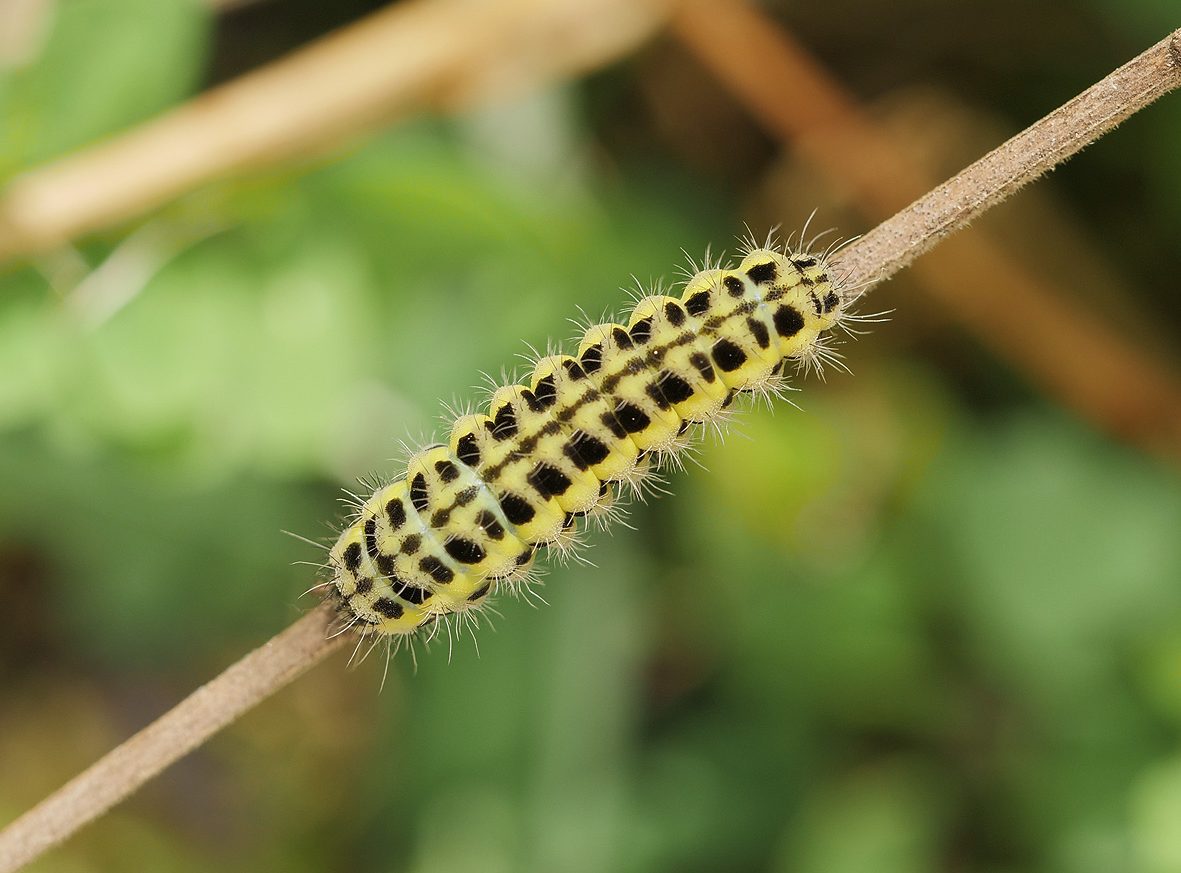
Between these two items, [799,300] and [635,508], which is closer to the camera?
[799,300]

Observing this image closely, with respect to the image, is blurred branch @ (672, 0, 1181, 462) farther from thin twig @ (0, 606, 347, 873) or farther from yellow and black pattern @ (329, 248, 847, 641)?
thin twig @ (0, 606, 347, 873)

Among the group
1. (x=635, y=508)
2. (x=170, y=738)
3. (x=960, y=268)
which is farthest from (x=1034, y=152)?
(x=635, y=508)

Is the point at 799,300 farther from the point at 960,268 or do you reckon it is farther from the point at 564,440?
the point at 960,268

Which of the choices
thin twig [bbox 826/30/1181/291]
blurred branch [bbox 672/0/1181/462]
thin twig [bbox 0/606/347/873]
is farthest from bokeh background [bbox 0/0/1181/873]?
thin twig [bbox 826/30/1181/291]

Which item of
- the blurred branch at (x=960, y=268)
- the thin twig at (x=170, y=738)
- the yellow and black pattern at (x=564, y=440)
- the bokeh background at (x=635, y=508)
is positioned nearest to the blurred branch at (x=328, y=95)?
the bokeh background at (x=635, y=508)

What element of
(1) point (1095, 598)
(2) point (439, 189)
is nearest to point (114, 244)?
(2) point (439, 189)

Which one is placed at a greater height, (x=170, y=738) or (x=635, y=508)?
(x=635, y=508)

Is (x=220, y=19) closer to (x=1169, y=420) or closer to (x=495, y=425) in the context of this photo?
(x=495, y=425)
